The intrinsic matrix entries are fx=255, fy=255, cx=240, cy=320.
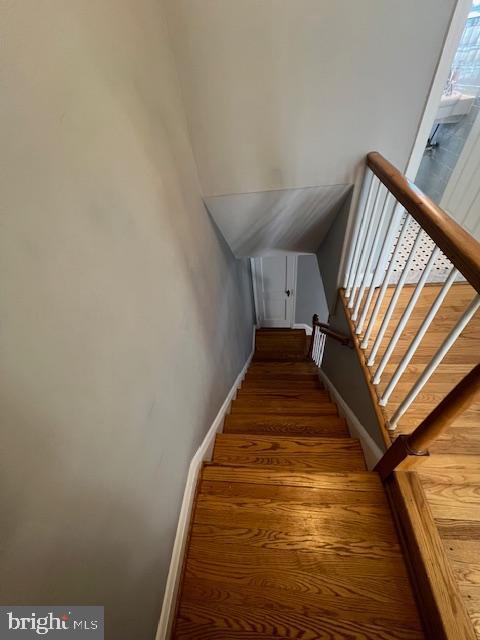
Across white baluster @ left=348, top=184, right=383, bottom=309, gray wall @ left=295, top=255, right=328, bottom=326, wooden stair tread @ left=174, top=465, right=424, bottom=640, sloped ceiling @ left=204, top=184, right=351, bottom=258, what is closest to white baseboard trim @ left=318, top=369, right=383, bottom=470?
wooden stair tread @ left=174, top=465, right=424, bottom=640

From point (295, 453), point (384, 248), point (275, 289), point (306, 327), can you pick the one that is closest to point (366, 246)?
point (384, 248)

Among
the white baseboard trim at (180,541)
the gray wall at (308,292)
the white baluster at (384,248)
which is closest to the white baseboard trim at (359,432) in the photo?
the white baluster at (384,248)

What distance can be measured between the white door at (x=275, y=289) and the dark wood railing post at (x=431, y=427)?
284 centimetres

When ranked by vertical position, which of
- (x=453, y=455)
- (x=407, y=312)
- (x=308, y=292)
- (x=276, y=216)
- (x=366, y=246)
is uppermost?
Answer: (x=308, y=292)

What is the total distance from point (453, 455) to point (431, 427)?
0.38 meters

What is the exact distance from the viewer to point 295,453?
56.2 inches

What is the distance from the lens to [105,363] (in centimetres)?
62

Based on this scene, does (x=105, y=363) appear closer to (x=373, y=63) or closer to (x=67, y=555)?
(x=67, y=555)

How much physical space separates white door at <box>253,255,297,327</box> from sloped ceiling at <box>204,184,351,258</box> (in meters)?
1.24

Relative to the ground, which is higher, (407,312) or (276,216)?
(276,216)

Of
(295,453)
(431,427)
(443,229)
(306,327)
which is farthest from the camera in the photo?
(306,327)

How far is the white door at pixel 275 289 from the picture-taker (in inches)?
151

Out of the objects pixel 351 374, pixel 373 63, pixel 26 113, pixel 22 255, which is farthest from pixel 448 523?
pixel 373 63

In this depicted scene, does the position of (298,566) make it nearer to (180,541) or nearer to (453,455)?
(180,541)
